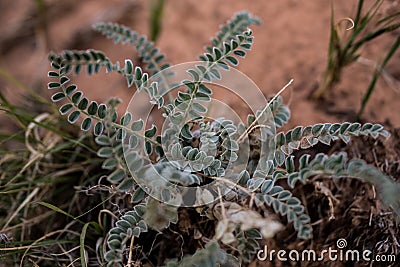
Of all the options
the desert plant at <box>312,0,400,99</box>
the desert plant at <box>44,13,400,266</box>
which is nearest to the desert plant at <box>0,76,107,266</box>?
the desert plant at <box>44,13,400,266</box>

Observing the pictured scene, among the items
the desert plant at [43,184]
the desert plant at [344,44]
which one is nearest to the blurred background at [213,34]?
the desert plant at [344,44]

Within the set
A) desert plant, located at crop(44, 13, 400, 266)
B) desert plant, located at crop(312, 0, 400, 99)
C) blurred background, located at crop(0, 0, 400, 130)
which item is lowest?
desert plant, located at crop(44, 13, 400, 266)

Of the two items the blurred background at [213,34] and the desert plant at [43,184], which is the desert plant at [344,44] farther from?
the desert plant at [43,184]

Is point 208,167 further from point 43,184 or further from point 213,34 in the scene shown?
point 213,34

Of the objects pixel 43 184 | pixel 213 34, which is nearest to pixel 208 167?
pixel 43 184

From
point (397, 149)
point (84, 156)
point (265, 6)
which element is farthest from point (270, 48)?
point (84, 156)

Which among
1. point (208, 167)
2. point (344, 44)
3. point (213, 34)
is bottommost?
point (208, 167)

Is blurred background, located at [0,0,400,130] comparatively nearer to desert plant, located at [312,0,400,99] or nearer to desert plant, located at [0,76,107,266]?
desert plant, located at [312,0,400,99]
